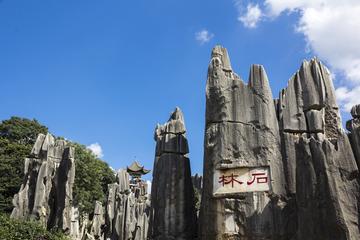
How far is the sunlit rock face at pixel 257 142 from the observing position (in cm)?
998

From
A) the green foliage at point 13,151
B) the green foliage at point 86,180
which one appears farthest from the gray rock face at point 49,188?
the green foliage at point 86,180

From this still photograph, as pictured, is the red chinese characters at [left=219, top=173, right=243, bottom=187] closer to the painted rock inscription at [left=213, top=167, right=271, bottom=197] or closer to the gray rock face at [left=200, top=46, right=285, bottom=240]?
the painted rock inscription at [left=213, top=167, right=271, bottom=197]

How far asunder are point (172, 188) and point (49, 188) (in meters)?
9.33

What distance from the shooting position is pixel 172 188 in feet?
39.9

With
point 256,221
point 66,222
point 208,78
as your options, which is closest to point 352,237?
point 256,221

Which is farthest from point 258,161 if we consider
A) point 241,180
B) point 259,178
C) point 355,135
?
point 355,135

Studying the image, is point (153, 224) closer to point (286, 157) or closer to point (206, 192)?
point (206, 192)

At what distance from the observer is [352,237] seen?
6.68 meters

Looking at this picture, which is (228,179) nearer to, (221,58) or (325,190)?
(325,190)

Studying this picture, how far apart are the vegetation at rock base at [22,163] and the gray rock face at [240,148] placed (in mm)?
22938

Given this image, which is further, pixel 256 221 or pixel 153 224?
pixel 153 224

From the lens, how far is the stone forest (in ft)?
24.9

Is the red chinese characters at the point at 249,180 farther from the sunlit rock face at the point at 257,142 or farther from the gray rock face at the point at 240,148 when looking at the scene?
the gray rock face at the point at 240,148

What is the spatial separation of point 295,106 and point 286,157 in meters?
1.48
